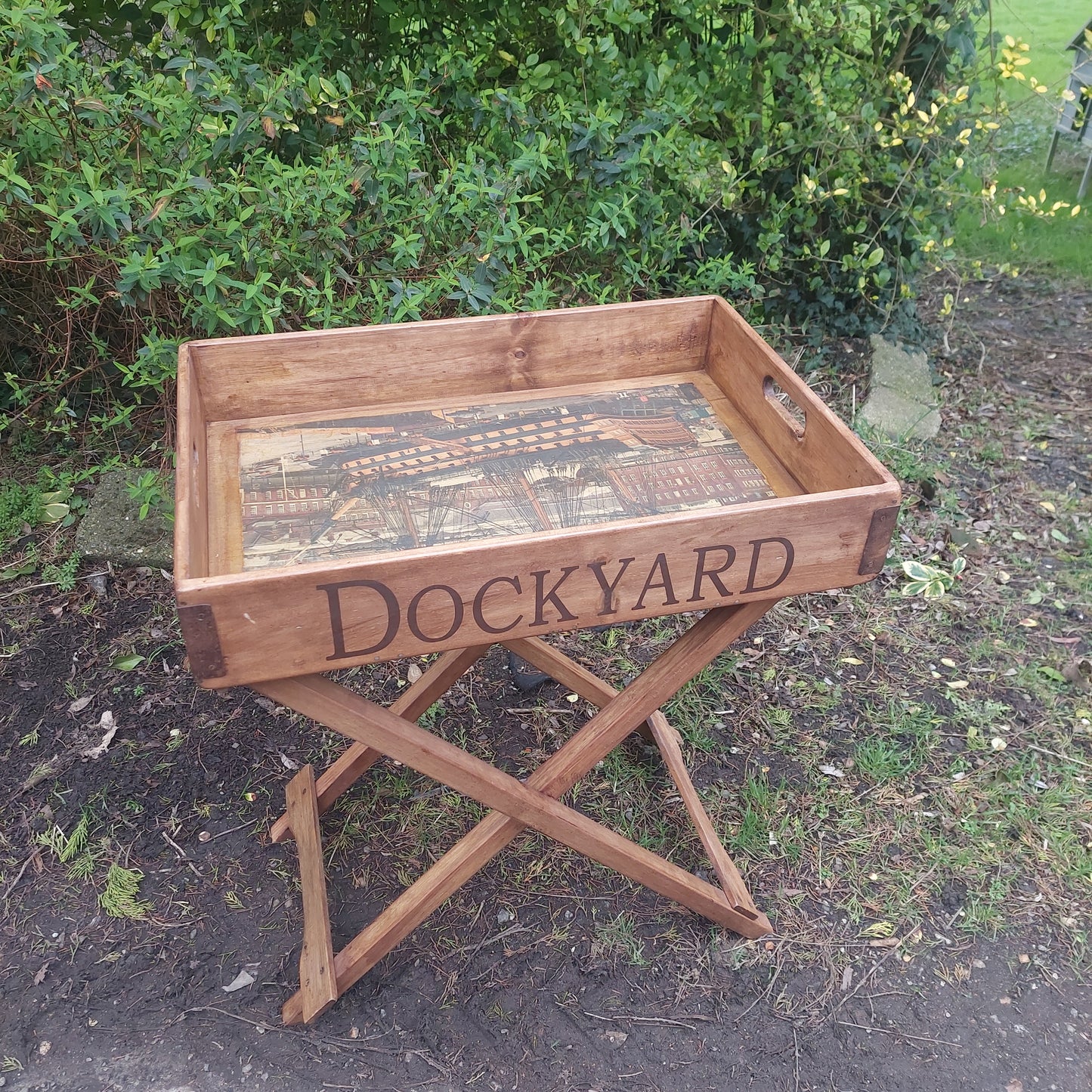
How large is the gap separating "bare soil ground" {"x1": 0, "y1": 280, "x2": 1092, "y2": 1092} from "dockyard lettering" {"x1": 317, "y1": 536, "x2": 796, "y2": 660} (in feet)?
3.39

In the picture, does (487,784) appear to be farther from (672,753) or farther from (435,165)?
(435,165)

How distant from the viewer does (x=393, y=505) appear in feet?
5.45

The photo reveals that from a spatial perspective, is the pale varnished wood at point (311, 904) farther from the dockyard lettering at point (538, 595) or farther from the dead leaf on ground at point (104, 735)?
the dockyard lettering at point (538, 595)

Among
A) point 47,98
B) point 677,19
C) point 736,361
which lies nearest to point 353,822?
point 736,361

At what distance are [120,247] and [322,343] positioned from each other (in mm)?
1188

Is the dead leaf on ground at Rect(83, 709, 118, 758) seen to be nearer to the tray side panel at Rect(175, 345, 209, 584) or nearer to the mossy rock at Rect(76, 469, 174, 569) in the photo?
the mossy rock at Rect(76, 469, 174, 569)

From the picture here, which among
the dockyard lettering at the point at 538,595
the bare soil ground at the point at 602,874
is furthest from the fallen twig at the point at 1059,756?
the dockyard lettering at the point at 538,595

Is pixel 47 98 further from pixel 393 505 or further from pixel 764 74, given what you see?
pixel 764 74

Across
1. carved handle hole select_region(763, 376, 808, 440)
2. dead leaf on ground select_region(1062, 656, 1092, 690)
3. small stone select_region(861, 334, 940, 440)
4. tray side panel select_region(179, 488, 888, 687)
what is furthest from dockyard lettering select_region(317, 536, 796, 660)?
small stone select_region(861, 334, 940, 440)

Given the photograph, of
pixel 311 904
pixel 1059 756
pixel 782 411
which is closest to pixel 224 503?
pixel 311 904

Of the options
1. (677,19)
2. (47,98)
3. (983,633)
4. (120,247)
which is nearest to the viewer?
(47,98)

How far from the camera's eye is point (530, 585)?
1.41 m

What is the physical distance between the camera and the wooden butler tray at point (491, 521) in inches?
53.9

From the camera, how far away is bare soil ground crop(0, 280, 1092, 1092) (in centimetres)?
193
